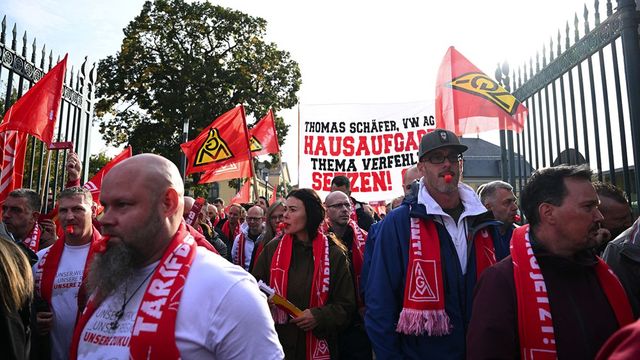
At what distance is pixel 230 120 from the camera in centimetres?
857

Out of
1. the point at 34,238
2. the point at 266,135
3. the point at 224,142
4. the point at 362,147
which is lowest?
the point at 34,238

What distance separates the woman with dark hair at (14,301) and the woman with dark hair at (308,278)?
1.79 m

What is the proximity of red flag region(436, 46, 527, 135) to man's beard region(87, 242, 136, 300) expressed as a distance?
5.08m

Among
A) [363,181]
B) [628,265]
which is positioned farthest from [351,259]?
[363,181]

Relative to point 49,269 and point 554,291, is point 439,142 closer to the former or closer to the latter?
point 554,291

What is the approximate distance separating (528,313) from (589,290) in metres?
0.32

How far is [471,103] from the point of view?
246 inches

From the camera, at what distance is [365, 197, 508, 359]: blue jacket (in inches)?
110

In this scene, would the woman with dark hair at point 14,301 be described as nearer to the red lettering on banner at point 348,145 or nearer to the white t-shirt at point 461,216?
the white t-shirt at point 461,216

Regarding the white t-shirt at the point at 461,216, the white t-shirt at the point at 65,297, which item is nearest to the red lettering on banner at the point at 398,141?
the white t-shirt at the point at 461,216

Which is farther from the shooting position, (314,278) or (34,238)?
(34,238)

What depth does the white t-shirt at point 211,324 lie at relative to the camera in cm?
165

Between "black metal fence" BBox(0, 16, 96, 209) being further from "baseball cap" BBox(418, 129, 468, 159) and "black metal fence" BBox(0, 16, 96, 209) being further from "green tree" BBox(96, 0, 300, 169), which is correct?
"green tree" BBox(96, 0, 300, 169)

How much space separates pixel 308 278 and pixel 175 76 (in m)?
24.6
